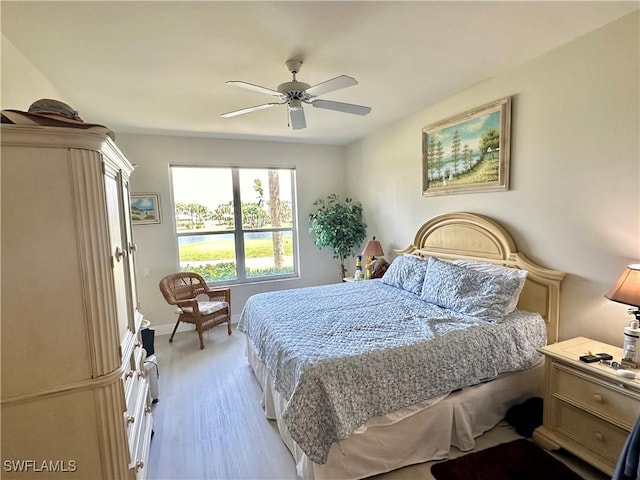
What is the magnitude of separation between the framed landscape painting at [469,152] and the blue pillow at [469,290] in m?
0.82

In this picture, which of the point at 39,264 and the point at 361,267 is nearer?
the point at 39,264

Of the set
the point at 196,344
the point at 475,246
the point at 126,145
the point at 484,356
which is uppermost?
the point at 126,145

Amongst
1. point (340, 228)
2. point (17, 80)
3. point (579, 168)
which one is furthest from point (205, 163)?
Result: point (579, 168)

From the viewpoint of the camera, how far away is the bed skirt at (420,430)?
71.1 inches

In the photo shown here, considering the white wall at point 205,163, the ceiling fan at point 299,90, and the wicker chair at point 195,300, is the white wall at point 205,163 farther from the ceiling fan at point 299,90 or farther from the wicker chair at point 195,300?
the ceiling fan at point 299,90

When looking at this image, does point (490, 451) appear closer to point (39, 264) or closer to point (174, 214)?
point (39, 264)

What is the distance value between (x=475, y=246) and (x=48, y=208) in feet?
10.1

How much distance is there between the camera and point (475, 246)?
2.97 metres

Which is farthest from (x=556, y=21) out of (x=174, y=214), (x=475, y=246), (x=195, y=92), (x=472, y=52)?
(x=174, y=214)

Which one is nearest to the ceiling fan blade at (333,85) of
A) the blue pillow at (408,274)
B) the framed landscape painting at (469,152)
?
the framed landscape painting at (469,152)

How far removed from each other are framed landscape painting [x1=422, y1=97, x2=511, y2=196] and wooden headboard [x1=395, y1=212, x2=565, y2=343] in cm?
32

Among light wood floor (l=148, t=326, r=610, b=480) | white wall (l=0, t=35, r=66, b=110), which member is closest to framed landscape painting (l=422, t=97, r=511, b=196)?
light wood floor (l=148, t=326, r=610, b=480)

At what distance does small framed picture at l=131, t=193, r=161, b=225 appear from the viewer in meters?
4.10

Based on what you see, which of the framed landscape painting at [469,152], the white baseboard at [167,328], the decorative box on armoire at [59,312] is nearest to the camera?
the decorative box on armoire at [59,312]
